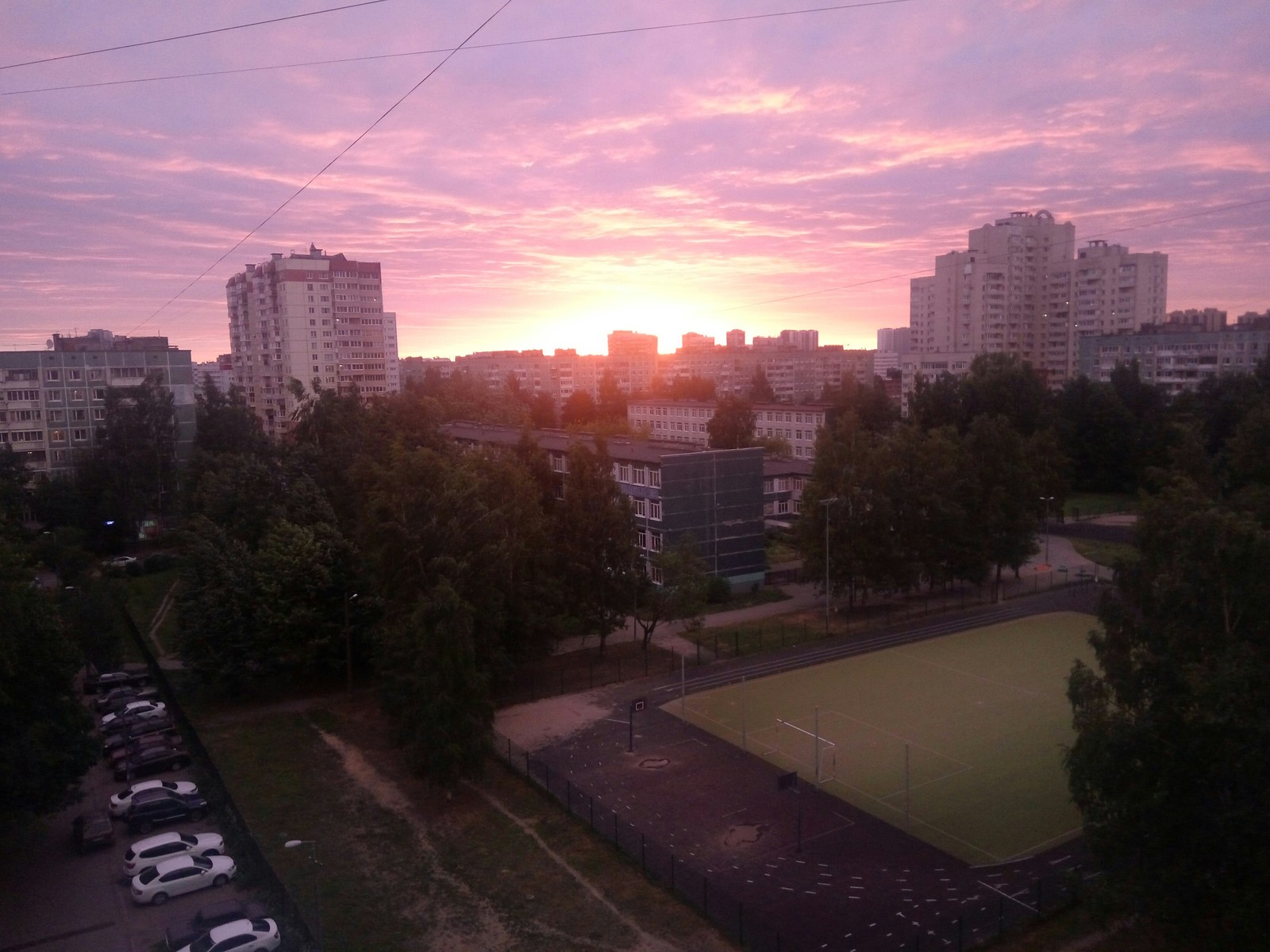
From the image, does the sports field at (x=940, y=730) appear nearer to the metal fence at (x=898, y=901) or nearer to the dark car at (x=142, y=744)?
the metal fence at (x=898, y=901)

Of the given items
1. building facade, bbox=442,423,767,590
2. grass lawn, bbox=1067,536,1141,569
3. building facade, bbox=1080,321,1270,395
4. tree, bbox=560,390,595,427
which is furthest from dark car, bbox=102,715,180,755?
building facade, bbox=1080,321,1270,395

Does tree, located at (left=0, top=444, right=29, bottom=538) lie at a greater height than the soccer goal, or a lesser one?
greater

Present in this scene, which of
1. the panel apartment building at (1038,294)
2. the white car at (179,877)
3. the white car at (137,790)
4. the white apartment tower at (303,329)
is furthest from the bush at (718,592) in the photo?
the panel apartment building at (1038,294)

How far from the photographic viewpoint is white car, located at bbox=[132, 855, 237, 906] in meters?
14.5

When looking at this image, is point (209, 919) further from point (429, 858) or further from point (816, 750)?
point (816, 750)

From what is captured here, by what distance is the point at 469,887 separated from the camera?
1480 centimetres

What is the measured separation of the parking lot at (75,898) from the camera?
13.5m

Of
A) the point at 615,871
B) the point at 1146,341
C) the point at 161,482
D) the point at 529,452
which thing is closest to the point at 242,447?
the point at 161,482

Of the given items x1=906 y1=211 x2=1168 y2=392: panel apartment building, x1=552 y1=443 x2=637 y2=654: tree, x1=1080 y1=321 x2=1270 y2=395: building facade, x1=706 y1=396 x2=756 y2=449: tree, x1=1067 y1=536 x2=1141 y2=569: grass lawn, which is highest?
x1=906 y1=211 x2=1168 y2=392: panel apartment building

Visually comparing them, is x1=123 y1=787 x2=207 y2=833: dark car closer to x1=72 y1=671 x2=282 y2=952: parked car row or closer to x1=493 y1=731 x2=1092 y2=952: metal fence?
x1=72 y1=671 x2=282 y2=952: parked car row

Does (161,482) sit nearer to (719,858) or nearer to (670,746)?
(670,746)

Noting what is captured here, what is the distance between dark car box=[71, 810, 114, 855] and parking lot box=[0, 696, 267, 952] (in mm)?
139

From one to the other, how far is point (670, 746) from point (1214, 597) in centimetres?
1276

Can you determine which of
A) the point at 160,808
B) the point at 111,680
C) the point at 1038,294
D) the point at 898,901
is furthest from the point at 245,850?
the point at 1038,294
